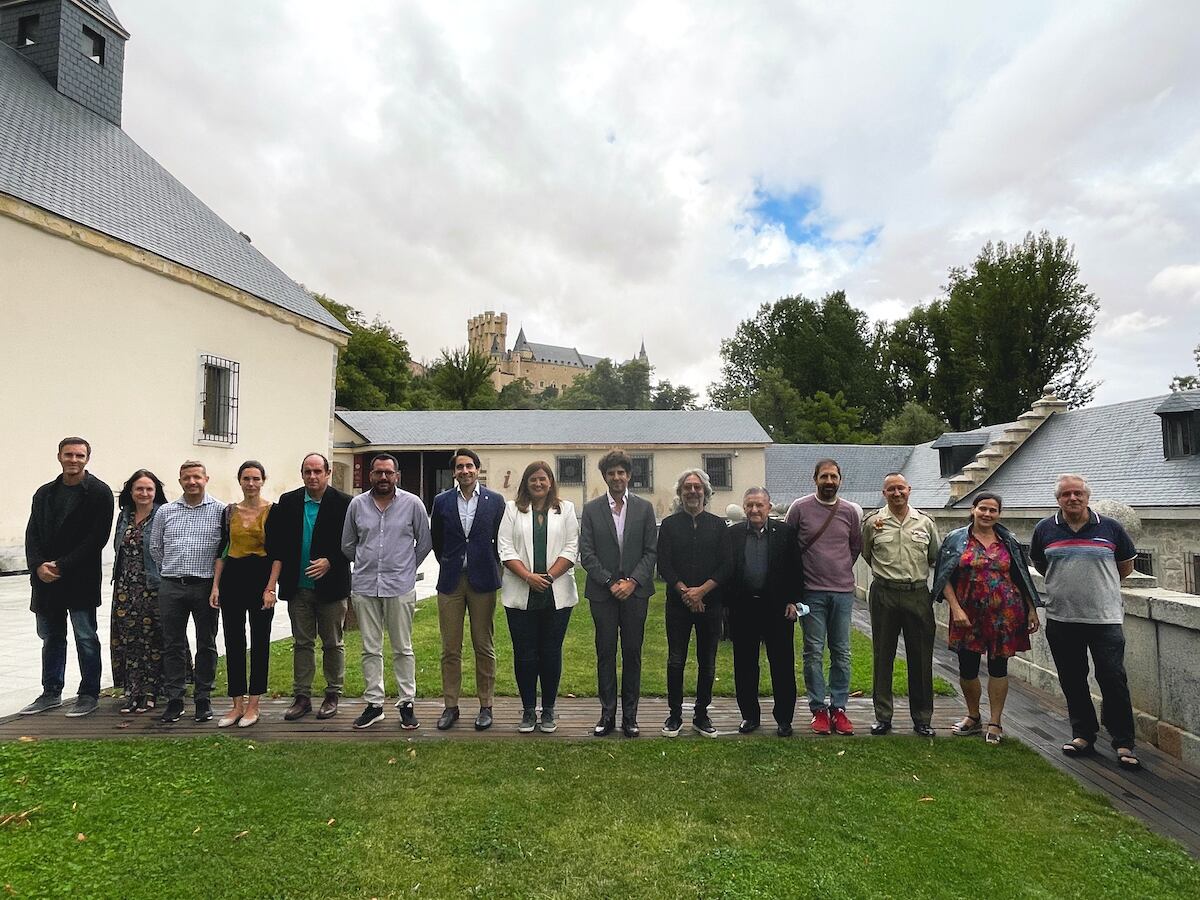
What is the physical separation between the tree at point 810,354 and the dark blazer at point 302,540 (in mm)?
39075

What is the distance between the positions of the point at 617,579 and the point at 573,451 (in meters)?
21.7

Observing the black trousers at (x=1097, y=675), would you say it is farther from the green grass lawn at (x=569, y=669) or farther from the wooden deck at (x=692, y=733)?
the green grass lawn at (x=569, y=669)

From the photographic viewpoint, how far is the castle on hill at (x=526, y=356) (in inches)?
3837

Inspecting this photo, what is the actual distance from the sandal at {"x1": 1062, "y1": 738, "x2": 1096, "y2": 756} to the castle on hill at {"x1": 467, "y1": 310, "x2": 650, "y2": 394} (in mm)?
91944

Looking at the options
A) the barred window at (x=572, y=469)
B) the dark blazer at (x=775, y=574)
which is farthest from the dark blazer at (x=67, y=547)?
the barred window at (x=572, y=469)

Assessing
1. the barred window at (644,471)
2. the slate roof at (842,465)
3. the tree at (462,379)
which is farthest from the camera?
the tree at (462,379)

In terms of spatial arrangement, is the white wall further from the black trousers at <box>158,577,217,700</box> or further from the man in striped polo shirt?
the man in striped polo shirt

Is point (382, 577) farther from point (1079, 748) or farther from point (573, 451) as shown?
point (573, 451)

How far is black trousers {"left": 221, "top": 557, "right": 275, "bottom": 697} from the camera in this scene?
455cm

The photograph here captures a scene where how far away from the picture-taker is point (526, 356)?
98.3 meters

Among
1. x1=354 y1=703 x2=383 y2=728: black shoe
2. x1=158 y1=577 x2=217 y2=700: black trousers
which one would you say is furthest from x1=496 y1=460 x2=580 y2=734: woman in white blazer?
x1=158 y1=577 x2=217 y2=700: black trousers

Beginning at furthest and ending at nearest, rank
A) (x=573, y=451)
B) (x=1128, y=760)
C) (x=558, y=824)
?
(x=573, y=451), (x=1128, y=760), (x=558, y=824)

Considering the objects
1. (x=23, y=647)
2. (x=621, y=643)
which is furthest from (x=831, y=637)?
(x=23, y=647)

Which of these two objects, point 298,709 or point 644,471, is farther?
point 644,471
